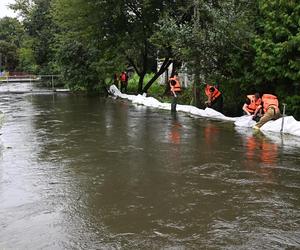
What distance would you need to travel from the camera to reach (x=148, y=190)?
298 inches

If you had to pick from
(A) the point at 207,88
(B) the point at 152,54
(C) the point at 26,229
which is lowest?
(C) the point at 26,229

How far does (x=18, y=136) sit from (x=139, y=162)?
5013 mm

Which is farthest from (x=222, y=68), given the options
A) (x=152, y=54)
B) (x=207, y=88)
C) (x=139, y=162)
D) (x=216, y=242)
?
(x=216, y=242)

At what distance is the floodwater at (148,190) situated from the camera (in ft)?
18.4

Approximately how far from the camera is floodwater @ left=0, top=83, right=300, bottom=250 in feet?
18.4

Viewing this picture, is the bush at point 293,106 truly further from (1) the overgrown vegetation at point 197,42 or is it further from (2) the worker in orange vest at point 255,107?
(2) the worker in orange vest at point 255,107

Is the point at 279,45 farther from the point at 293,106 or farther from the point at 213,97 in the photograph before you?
the point at 213,97

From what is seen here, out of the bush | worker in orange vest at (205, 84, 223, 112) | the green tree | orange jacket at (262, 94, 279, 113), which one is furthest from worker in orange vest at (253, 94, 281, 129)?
worker in orange vest at (205, 84, 223, 112)

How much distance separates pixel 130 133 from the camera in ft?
44.5

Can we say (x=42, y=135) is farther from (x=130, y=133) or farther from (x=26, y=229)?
(x=26, y=229)

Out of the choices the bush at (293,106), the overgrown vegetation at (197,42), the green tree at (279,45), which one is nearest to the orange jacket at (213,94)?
the overgrown vegetation at (197,42)

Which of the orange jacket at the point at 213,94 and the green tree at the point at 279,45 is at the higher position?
the green tree at the point at 279,45

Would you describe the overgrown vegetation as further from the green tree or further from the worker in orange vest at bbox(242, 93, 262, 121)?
the worker in orange vest at bbox(242, 93, 262, 121)

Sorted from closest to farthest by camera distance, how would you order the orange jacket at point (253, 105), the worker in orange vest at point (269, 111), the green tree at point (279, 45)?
the green tree at point (279, 45), the worker in orange vest at point (269, 111), the orange jacket at point (253, 105)
